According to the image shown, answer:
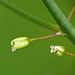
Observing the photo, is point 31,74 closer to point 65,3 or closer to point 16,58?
point 16,58

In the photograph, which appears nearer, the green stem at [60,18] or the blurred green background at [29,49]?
the green stem at [60,18]

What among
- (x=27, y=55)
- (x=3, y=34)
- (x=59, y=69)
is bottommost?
(x=59, y=69)

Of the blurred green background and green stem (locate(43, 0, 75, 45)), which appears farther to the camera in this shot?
the blurred green background

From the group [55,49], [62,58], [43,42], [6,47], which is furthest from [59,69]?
[55,49]

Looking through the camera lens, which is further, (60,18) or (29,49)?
(29,49)
